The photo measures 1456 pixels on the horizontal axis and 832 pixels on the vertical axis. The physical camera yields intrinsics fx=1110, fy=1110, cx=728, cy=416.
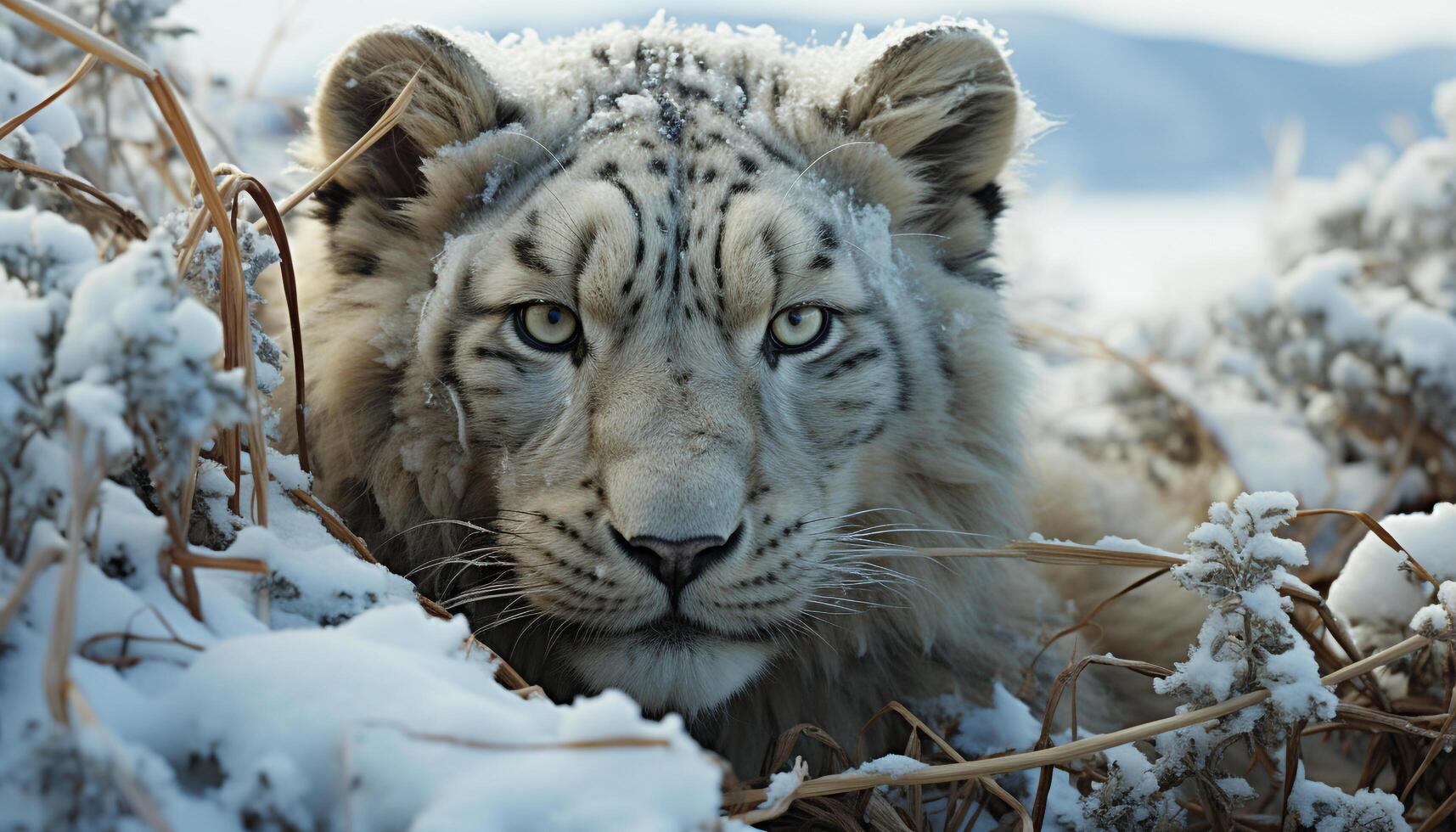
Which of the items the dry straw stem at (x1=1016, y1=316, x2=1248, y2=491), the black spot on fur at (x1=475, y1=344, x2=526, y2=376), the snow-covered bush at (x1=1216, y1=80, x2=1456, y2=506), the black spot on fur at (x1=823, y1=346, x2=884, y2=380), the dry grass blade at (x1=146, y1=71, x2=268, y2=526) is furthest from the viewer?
the dry straw stem at (x1=1016, y1=316, x2=1248, y2=491)

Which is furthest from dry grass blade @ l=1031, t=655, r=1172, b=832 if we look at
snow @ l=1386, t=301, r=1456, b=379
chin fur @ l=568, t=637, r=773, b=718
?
snow @ l=1386, t=301, r=1456, b=379

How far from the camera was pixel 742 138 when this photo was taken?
253 cm

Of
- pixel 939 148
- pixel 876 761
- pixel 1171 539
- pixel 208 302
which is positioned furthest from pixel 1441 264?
pixel 208 302

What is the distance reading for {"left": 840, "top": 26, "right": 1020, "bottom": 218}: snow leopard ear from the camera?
8.59 ft

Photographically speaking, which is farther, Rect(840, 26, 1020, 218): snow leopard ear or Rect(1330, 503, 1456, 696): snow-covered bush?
Rect(840, 26, 1020, 218): snow leopard ear

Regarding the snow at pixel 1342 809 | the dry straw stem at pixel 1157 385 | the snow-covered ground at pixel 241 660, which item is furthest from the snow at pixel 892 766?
the dry straw stem at pixel 1157 385

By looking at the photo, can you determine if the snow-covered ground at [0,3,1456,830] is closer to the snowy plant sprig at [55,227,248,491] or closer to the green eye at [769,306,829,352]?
the snowy plant sprig at [55,227,248,491]

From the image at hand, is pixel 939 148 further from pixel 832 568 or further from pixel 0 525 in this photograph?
pixel 0 525

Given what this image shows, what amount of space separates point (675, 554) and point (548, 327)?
609 millimetres

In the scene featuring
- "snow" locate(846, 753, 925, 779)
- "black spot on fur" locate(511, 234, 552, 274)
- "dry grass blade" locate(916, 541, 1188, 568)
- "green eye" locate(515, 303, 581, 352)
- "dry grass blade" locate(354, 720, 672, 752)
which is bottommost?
"snow" locate(846, 753, 925, 779)

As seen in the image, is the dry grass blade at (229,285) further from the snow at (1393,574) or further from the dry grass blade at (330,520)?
the snow at (1393,574)

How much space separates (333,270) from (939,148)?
1533 mm

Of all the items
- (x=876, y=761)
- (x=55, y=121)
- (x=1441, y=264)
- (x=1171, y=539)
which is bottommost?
(x=1171, y=539)

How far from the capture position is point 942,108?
2.67 meters
